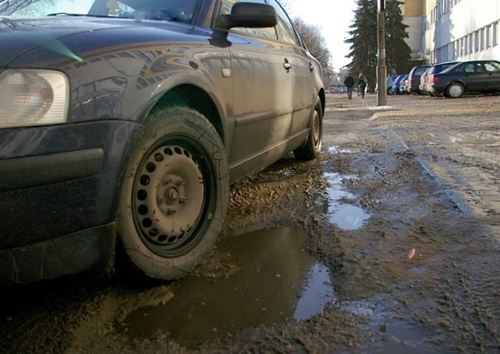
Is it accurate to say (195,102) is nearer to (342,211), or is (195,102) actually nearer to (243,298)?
(243,298)

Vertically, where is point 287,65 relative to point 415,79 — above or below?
above

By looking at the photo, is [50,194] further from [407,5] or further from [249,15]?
[407,5]

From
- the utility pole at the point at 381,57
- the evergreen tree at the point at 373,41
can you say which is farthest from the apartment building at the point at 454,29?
the utility pole at the point at 381,57

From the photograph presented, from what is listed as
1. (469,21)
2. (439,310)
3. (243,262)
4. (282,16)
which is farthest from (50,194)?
(469,21)

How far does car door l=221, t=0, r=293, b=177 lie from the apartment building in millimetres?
29312

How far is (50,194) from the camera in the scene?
5.72 ft

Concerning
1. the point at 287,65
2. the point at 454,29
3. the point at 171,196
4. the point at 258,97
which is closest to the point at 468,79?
the point at 454,29

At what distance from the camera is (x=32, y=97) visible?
1.75m

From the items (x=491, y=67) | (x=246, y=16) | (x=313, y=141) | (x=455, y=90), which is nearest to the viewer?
(x=246, y=16)

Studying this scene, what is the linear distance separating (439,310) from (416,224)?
1175mm

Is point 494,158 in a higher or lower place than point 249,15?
lower

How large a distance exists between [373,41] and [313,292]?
63.9 metres

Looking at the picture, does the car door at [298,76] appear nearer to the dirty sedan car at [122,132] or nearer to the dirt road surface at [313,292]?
the dirt road surface at [313,292]

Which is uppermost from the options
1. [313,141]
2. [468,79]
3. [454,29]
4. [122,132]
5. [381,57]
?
[454,29]
